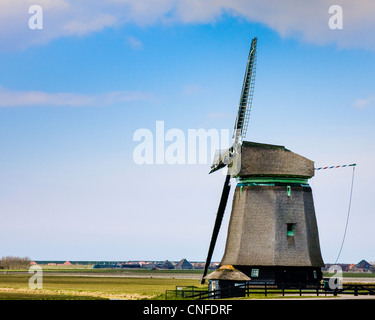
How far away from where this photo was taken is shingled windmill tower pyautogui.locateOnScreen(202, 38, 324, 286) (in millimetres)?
51281

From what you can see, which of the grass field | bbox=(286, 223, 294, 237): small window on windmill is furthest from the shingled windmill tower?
the grass field

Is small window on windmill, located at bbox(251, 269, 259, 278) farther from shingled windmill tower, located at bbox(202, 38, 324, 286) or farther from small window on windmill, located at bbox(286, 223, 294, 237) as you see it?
small window on windmill, located at bbox(286, 223, 294, 237)

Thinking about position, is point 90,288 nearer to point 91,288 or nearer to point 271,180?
point 91,288

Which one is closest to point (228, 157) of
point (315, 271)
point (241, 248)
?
point (241, 248)

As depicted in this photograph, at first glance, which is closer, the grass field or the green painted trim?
the green painted trim

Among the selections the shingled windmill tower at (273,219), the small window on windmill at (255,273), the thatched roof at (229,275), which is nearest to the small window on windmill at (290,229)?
the shingled windmill tower at (273,219)

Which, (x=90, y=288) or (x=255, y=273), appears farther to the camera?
(x=90, y=288)

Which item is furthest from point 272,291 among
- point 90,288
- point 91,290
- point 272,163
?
point 90,288

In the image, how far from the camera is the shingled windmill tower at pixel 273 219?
51281 millimetres

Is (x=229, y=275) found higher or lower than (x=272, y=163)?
lower

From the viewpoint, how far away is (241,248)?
2048 inches

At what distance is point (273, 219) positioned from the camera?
5169 cm
